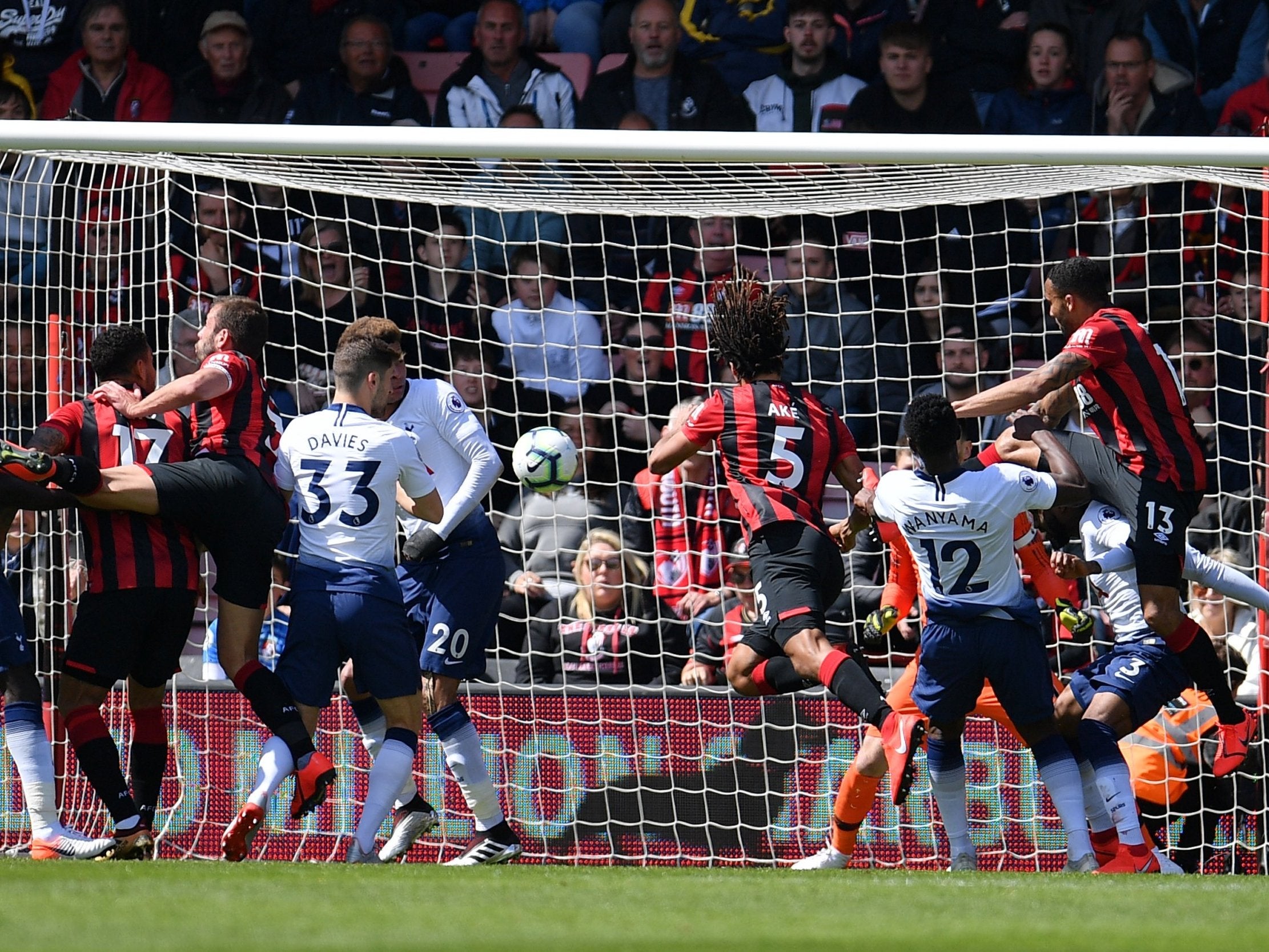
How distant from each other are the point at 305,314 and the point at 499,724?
238 cm

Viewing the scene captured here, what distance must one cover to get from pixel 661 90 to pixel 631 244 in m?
1.24

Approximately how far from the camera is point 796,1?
11.7m

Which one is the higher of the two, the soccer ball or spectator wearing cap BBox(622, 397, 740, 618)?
the soccer ball

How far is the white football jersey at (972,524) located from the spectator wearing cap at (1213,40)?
5.89m

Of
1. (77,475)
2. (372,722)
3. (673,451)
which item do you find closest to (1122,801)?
(673,451)

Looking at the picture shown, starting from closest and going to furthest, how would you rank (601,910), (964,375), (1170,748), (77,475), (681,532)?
1. (601,910)
2. (77,475)
3. (1170,748)
4. (681,532)
5. (964,375)

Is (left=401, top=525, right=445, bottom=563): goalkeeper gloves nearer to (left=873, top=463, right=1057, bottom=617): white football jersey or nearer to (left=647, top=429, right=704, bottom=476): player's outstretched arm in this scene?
(left=647, top=429, right=704, bottom=476): player's outstretched arm

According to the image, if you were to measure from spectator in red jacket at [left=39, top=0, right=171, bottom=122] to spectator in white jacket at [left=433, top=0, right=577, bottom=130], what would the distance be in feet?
6.66

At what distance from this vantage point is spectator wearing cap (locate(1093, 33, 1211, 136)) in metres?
10.8

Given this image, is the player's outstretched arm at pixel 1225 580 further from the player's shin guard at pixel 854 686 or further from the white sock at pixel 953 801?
the player's shin guard at pixel 854 686

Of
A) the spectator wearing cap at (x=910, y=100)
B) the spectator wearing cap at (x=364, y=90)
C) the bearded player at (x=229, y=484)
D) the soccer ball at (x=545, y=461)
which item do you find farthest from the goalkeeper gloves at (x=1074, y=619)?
the spectator wearing cap at (x=364, y=90)

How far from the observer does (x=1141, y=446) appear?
7.09m

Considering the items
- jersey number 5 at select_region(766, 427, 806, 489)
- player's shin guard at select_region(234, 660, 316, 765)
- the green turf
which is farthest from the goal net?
the green turf

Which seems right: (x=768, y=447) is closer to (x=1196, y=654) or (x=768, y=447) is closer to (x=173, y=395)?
(x=1196, y=654)
